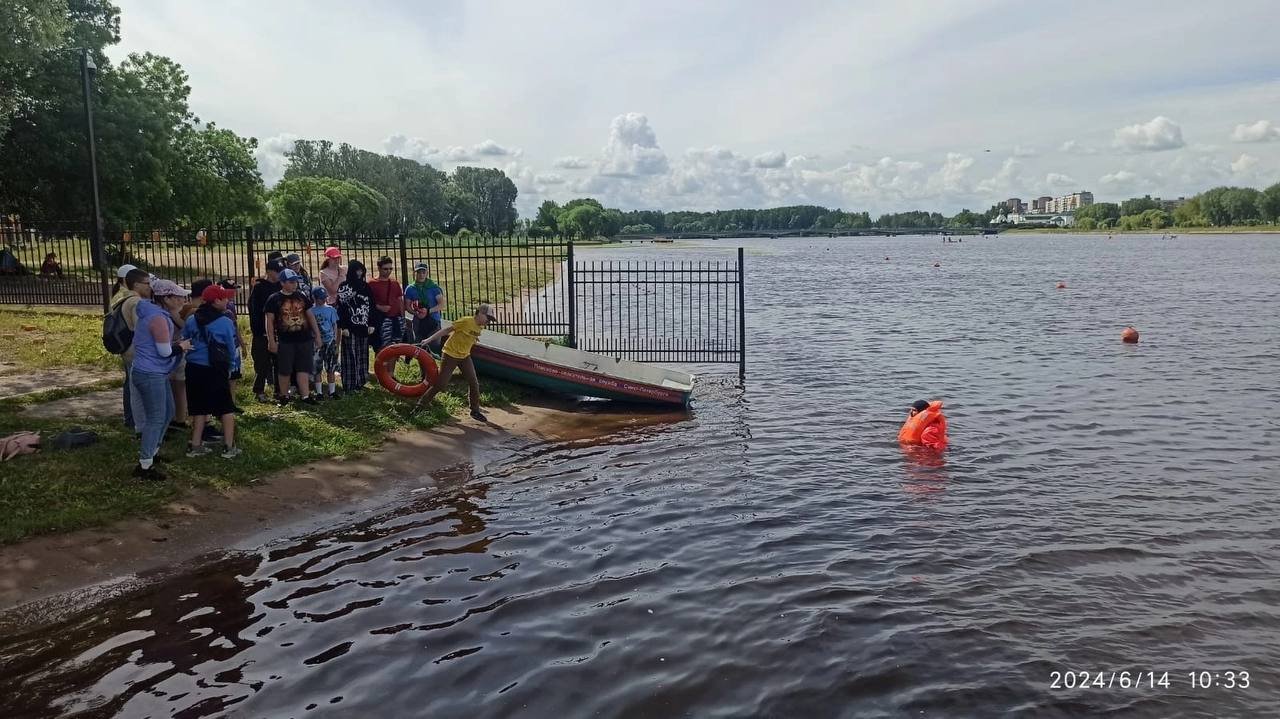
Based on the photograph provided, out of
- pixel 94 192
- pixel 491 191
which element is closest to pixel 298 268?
pixel 94 192

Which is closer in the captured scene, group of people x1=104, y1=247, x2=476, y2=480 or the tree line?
group of people x1=104, y1=247, x2=476, y2=480

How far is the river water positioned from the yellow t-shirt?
1.63 meters

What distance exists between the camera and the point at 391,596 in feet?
23.4

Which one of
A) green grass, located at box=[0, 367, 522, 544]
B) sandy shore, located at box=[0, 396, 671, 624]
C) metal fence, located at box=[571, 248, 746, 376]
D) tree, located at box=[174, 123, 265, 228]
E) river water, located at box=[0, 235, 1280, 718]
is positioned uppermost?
tree, located at box=[174, 123, 265, 228]

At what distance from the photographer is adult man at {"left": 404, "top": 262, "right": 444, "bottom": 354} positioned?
13336mm

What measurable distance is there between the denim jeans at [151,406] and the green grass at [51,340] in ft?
19.5

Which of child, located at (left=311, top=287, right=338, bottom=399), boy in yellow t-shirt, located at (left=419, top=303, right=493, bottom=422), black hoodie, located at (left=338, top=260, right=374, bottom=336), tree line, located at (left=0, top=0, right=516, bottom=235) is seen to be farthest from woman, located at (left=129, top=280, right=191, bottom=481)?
tree line, located at (left=0, top=0, right=516, bottom=235)

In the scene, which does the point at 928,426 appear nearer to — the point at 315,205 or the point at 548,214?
the point at 315,205

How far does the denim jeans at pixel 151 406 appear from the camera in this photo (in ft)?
27.0

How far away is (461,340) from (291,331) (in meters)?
2.49

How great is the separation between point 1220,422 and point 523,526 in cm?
1207

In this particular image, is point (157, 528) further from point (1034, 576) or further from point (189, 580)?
point (1034, 576)

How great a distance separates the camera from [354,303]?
12.2 meters

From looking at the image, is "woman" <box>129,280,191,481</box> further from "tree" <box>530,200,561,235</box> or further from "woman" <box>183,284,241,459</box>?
"tree" <box>530,200,561,235</box>
